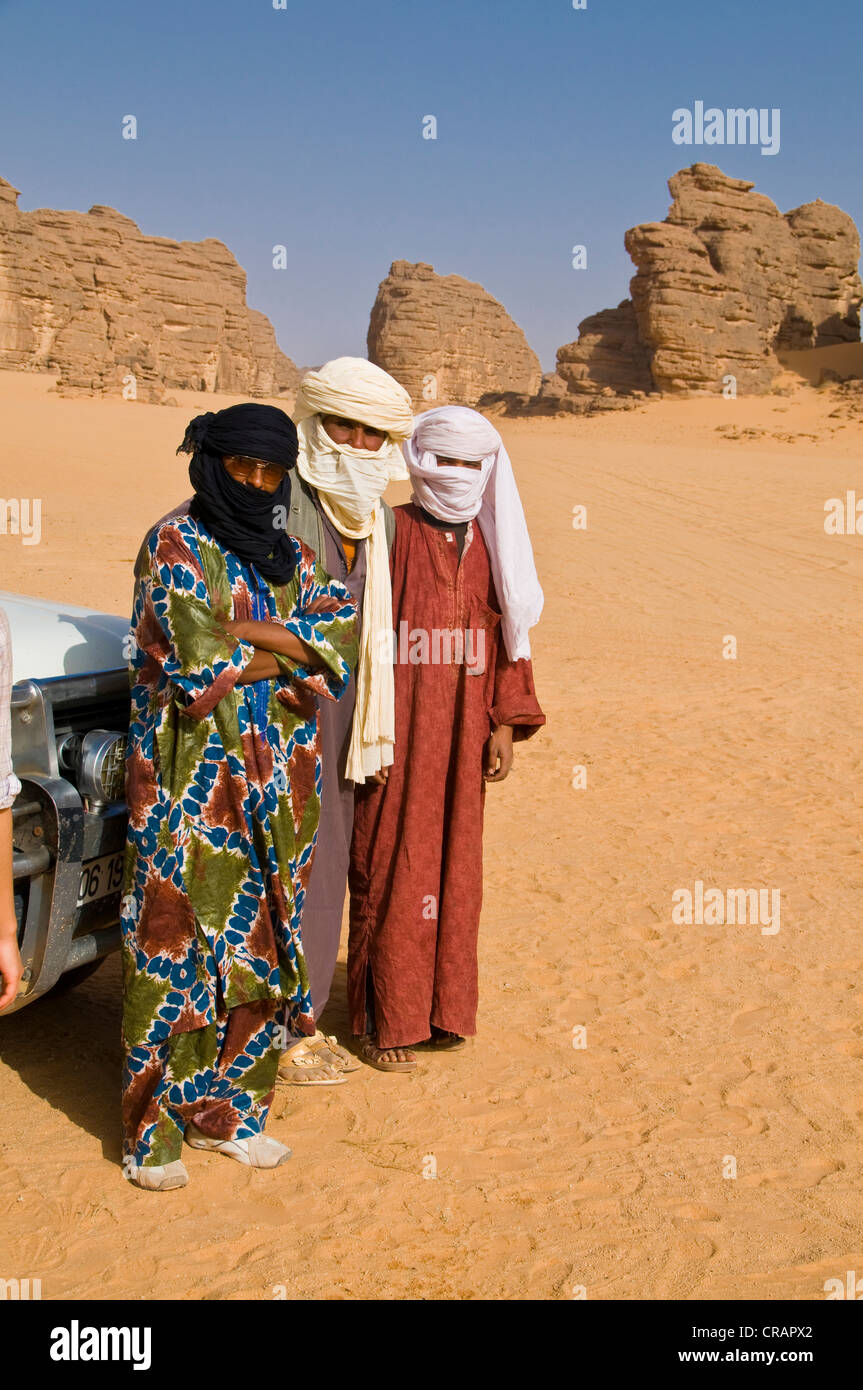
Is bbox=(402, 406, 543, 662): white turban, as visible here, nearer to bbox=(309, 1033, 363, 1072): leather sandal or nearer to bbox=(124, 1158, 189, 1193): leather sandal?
bbox=(309, 1033, 363, 1072): leather sandal

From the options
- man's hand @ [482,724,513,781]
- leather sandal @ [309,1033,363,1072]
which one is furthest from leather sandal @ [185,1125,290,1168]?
man's hand @ [482,724,513,781]

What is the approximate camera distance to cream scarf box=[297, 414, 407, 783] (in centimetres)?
311

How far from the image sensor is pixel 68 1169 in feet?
9.19

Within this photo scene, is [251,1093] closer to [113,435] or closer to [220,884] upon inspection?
[220,884]

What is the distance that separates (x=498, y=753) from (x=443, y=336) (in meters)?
64.8

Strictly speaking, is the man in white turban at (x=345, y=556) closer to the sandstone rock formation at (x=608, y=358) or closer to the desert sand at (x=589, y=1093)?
the desert sand at (x=589, y=1093)

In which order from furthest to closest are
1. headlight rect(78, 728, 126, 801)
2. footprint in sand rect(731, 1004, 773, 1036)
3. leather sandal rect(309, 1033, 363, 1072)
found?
footprint in sand rect(731, 1004, 773, 1036), leather sandal rect(309, 1033, 363, 1072), headlight rect(78, 728, 126, 801)

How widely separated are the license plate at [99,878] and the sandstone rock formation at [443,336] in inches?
2264

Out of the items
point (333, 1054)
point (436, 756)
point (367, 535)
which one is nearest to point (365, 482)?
point (367, 535)

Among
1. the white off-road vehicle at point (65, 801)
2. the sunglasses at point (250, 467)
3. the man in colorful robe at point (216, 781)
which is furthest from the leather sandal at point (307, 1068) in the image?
the sunglasses at point (250, 467)

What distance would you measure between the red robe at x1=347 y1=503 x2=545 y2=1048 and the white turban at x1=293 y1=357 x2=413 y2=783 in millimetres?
139
